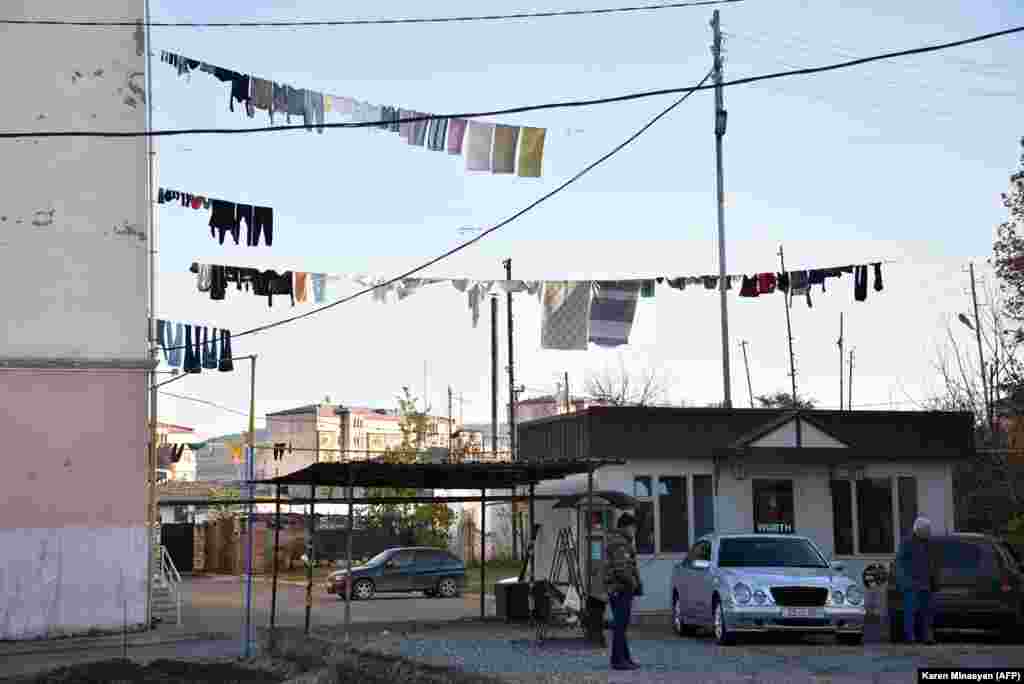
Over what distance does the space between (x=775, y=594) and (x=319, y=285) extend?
40.4 feet

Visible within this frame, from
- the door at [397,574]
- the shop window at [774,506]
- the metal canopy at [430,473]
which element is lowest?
the door at [397,574]

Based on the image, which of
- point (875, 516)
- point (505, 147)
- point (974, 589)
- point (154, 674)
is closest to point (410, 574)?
point (875, 516)

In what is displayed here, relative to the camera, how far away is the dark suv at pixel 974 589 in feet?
62.0

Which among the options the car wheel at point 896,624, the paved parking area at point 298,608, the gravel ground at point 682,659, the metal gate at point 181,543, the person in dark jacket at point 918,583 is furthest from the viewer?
the metal gate at point 181,543

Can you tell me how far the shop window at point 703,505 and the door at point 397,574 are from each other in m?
13.5

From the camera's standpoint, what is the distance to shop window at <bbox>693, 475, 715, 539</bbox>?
27000mm

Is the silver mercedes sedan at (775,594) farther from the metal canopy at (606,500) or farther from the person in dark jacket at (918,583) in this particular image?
the metal canopy at (606,500)

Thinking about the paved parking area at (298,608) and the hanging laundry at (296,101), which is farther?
the paved parking area at (298,608)

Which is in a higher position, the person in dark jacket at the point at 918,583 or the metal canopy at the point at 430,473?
the metal canopy at the point at 430,473

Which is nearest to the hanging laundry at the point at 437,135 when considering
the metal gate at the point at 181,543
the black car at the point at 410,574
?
the black car at the point at 410,574

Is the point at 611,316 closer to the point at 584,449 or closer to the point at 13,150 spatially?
the point at 584,449

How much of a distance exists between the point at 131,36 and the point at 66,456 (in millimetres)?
8449

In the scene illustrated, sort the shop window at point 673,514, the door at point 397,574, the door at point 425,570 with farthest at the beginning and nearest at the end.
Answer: the door at point 425,570, the door at point 397,574, the shop window at point 673,514

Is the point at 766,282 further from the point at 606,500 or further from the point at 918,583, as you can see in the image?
the point at 918,583
